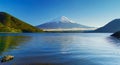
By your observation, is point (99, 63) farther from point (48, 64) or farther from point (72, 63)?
point (48, 64)

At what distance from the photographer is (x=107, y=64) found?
35.9 metres

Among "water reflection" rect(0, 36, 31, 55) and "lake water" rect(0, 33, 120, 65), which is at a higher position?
"water reflection" rect(0, 36, 31, 55)

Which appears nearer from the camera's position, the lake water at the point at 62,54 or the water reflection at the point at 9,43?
the lake water at the point at 62,54

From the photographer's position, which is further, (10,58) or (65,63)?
(10,58)

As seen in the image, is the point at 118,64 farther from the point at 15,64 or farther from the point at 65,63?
the point at 15,64

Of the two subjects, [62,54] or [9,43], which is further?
[9,43]

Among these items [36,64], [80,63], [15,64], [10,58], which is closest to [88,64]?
[80,63]

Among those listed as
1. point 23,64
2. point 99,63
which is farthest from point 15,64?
point 99,63

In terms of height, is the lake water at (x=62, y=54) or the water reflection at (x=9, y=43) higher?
the water reflection at (x=9, y=43)

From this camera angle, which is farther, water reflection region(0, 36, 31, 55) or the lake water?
water reflection region(0, 36, 31, 55)

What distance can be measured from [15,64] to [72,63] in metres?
8.64

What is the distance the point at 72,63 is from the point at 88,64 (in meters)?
2.56

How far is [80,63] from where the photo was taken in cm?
3659

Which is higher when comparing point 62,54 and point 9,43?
point 9,43
